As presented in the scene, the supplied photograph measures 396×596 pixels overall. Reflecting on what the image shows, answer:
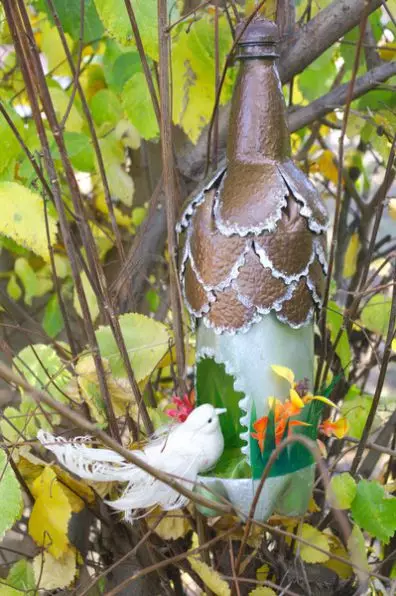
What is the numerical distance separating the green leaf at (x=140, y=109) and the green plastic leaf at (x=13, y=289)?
1.80ft

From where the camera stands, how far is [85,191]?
4.52ft

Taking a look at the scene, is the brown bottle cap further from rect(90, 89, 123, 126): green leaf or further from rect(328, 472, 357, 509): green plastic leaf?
rect(90, 89, 123, 126): green leaf

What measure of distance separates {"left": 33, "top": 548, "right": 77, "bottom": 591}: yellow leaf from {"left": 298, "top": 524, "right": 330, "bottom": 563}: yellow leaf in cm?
23

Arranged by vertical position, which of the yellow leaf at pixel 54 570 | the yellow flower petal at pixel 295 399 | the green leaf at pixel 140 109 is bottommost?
the yellow leaf at pixel 54 570

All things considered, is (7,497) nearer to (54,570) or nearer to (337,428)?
(54,570)

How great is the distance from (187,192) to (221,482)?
40 cm

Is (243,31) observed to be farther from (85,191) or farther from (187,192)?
(85,191)

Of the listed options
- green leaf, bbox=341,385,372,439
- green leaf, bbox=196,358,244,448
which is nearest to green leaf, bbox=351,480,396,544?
green leaf, bbox=196,358,244,448

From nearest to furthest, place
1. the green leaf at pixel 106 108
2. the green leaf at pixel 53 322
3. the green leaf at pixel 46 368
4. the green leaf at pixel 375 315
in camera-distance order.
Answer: the green leaf at pixel 46 368 → the green leaf at pixel 375 315 → the green leaf at pixel 106 108 → the green leaf at pixel 53 322

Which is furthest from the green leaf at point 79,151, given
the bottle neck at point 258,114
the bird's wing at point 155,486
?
the bird's wing at point 155,486

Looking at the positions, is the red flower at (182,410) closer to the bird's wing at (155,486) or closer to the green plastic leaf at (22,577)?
the bird's wing at (155,486)

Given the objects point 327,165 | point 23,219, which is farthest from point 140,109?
point 327,165

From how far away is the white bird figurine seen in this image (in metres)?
0.60

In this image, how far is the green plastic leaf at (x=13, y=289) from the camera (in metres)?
1.29
